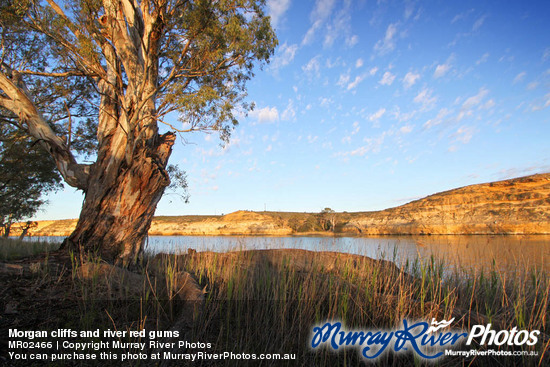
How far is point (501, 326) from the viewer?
2457 mm

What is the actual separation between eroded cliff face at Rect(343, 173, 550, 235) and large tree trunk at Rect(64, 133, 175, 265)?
2687 cm

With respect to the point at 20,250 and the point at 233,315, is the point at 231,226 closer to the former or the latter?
the point at 20,250

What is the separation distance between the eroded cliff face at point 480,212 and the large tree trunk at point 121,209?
26.9 meters

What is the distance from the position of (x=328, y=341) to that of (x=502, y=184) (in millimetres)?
40494

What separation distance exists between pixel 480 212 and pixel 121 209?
117 ft

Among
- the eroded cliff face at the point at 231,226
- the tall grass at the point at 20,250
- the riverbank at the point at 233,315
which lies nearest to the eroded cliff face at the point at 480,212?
the eroded cliff face at the point at 231,226

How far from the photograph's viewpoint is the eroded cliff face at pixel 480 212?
26.5m

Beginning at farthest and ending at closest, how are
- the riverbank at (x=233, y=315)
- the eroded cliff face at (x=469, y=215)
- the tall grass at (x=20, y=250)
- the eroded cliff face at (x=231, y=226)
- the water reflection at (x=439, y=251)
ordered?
the eroded cliff face at (x=231, y=226) < the eroded cliff face at (x=469, y=215) < the tall grass at (x=20, y=250) < the water reflection at (x=439, y=251) < the riverbank at (x=233, y=315)

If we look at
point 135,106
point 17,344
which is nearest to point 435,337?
point 17,344

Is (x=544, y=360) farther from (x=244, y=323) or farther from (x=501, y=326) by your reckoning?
(x=244, y=323)

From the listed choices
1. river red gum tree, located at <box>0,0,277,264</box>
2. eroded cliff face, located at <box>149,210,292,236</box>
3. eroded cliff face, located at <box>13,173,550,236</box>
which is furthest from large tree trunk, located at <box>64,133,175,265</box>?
eroded cliff face, located at <box>149,210,292,236</box>

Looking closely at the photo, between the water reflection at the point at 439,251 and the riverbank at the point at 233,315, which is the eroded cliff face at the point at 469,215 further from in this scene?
the riverbank at the point at 233,315

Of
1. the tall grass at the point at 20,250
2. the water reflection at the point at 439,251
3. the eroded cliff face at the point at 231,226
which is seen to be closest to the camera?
the water reflection at the point at 439,251

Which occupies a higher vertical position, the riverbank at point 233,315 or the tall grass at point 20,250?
the tall grass at point 20,250
